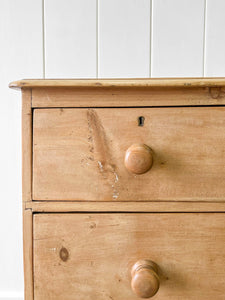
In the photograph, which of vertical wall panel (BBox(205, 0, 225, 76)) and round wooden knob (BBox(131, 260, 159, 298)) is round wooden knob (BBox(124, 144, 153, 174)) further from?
vertical wall panel (BBox(205, 0, 225, 76))

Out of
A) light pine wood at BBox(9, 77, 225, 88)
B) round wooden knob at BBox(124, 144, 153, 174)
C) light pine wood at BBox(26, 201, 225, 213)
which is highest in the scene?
light pine wood at BBox(9, 77, 225, 88)

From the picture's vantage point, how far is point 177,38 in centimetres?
96

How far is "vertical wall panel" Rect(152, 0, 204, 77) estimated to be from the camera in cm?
95

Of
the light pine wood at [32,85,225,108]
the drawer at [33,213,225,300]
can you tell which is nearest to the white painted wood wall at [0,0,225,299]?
the light pine wood at [32,85,225,108]

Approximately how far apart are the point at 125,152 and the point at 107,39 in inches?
22.2

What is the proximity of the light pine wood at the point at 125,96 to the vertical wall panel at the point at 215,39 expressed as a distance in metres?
0.49

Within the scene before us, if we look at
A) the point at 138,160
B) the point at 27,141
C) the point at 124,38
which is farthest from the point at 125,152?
the point at 124,38

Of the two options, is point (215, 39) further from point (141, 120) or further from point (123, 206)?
point (123, 206)

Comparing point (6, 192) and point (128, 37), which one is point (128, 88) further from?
point (6, 192)

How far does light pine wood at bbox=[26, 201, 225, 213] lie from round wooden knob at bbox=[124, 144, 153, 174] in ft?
0.24

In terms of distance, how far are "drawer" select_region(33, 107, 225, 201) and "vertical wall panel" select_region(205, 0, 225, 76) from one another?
19.9 inches

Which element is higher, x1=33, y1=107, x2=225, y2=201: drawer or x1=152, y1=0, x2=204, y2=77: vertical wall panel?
x1=152, y1=0, x2=204, y2=77: vertical wall panel

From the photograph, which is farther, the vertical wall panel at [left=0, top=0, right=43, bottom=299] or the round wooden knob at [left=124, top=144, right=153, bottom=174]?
the vertical wall panel at [left=0, top=0, right=43, bottom=299]

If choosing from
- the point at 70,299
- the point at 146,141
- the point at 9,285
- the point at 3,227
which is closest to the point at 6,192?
the point at 3,227
